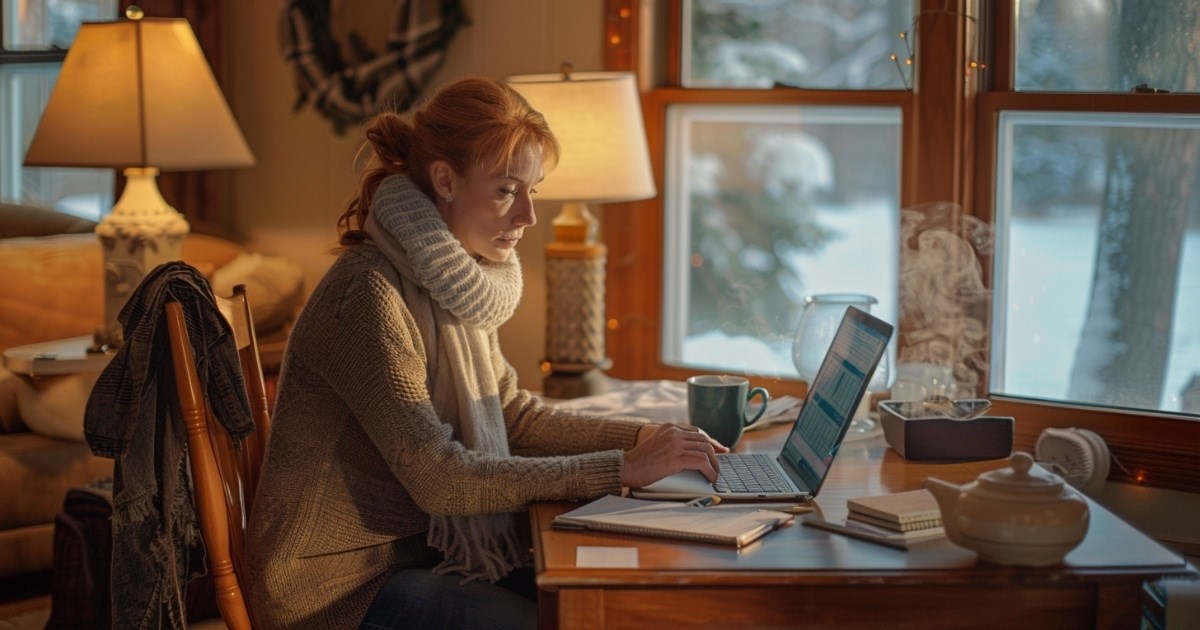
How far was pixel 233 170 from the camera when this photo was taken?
3916mm

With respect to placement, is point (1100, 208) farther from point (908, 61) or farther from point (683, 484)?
point (683, 484)

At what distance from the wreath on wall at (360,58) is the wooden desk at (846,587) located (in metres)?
2.10

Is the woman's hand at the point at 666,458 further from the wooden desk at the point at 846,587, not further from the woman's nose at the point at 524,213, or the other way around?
the woman's nose at the point at 524,213

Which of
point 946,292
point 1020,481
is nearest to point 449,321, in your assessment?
point 1020,481

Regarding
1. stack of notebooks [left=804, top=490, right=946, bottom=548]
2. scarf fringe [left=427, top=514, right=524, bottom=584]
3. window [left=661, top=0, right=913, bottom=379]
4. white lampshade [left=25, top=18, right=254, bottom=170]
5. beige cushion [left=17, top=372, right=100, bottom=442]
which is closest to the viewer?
stack of notebooks [left=804, top=490, right=946, bottom=548]

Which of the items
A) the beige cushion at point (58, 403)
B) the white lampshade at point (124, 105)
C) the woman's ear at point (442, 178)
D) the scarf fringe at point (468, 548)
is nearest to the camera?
the scarf fringe at point (468, 548)

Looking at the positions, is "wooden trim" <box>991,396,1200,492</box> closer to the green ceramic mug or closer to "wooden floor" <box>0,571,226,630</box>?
the green ceramic mug

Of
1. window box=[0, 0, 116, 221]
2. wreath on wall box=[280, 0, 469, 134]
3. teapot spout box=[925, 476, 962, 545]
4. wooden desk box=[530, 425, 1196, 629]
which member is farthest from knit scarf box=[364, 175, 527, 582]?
window box=[0, 0, 116, 221]

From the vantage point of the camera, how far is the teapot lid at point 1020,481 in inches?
53.2

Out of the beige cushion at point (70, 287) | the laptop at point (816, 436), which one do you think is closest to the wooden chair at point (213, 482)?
the laptop at point (816, 436)

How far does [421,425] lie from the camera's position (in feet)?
5.42

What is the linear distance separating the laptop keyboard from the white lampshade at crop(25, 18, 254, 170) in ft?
5.25

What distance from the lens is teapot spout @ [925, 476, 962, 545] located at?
138 centimetres

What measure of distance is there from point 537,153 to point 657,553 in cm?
74
